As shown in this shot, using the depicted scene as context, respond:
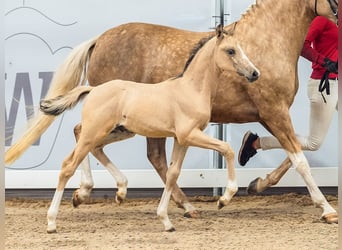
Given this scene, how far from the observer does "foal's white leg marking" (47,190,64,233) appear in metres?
4.53

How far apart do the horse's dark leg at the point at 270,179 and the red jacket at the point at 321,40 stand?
793mm

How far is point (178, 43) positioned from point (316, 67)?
1176 mm

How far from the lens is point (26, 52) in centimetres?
630

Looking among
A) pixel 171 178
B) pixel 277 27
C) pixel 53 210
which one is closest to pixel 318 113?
pixel 277 27

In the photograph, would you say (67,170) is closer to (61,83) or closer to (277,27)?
(61,83)

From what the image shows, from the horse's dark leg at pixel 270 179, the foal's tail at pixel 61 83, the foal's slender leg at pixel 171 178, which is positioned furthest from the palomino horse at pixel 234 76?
the foal's slender leg at pixel 171 178

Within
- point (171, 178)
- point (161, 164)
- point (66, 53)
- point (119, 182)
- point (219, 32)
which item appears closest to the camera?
point (219, 32)

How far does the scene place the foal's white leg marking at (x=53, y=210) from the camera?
178 inches

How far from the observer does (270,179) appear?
5.66m

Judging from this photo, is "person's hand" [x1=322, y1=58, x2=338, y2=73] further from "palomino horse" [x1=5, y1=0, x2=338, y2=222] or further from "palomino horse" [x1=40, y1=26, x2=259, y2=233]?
"palomino horse" [x1=40, y1=26, x2=259, y2=233]

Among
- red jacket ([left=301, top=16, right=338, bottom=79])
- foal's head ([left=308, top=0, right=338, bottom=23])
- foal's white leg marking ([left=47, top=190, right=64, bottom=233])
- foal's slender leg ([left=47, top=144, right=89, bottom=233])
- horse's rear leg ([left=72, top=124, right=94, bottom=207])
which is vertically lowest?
horse's rear leg ([left=72, top=124, right=94, bottom=207])

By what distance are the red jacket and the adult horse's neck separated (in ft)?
0.72

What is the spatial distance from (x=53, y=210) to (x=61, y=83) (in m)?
1.30

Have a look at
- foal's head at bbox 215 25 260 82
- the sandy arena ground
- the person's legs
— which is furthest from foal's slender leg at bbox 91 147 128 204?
the person's legs
